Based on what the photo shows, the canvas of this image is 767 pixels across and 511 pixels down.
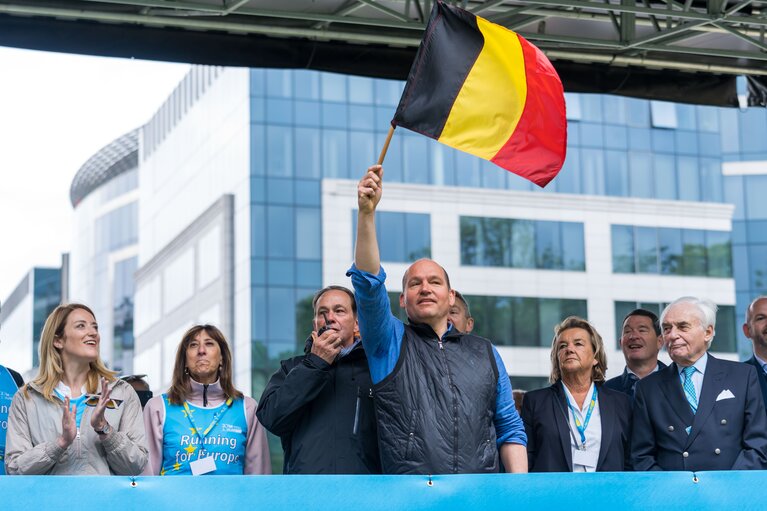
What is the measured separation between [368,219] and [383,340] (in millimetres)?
516

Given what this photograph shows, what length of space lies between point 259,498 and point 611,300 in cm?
3705

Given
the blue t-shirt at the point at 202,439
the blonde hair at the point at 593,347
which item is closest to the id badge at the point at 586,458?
the blonde hair at the point at 593,347

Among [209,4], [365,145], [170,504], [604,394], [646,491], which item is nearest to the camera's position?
[170,504]

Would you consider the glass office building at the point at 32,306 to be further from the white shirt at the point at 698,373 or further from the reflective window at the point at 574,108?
the white shirt at the point at 698,373

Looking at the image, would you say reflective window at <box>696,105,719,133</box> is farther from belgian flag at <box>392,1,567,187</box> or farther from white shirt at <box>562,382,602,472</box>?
belgian flag at <box>392,1,567,187</box>

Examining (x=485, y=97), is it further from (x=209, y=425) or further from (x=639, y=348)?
(x=639, y=348)

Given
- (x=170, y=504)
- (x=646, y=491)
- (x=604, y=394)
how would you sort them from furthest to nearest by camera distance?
(x=604, y=394)
(x=646, y=491)
(x=170, y=504)

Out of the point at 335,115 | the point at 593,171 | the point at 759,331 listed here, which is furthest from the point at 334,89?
the point at 759,331

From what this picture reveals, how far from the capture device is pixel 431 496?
4.15 m

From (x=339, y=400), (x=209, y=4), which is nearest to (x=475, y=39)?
(x=339, y=400)

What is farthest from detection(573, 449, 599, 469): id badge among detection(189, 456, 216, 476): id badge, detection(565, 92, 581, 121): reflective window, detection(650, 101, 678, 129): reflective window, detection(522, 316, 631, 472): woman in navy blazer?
detection(650, 101, 678, 129): reflective window

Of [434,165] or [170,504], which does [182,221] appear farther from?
[170,504]

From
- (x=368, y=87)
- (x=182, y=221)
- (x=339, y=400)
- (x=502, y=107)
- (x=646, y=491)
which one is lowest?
(x=646, y=491)

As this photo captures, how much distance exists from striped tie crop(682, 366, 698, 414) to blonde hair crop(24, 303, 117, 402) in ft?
8.20
